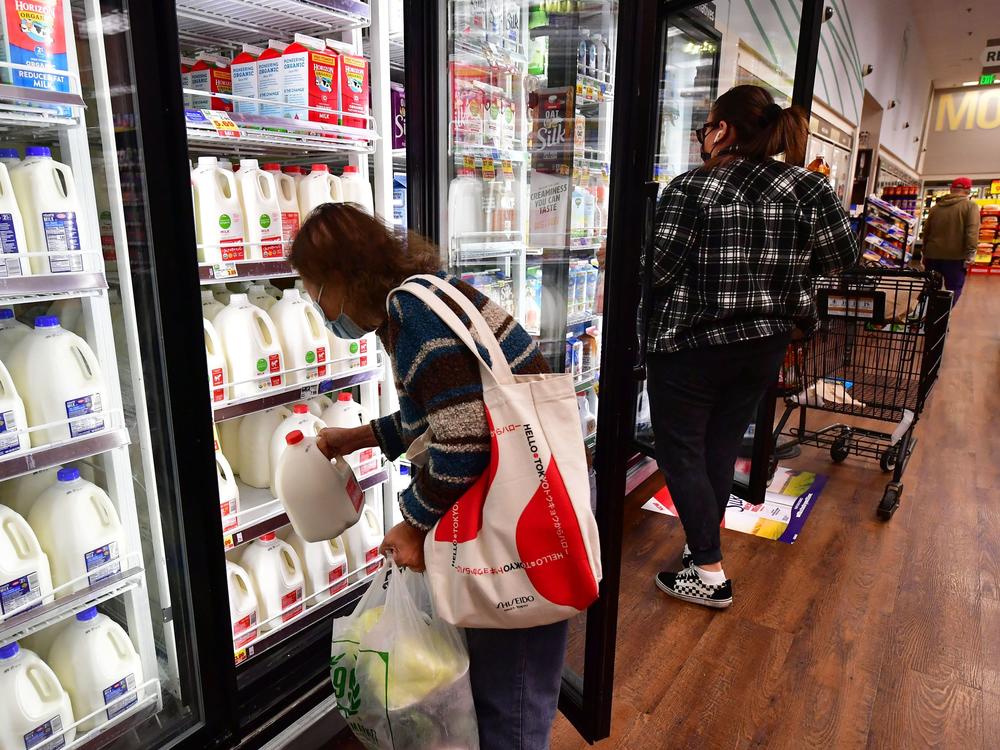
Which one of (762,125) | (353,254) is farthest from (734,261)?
(353,254)

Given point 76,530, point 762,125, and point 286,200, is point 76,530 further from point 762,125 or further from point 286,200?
point 762,125

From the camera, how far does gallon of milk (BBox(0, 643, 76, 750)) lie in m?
1.47

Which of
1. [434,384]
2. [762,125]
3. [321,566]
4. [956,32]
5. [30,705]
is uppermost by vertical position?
[956,32]

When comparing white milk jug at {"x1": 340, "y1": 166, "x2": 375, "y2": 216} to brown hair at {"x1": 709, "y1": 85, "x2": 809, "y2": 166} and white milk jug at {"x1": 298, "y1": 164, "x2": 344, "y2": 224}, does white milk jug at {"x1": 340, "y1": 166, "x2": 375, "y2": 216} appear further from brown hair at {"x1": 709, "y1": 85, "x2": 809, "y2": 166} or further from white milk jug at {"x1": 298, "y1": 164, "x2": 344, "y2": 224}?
brown hair at {"x1": 709, "y1": 85, "x2": 809, "y2": 166}

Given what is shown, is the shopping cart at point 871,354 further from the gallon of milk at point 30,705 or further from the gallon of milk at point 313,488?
the gallon of milk at point 30,705

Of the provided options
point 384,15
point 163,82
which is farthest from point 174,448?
point 384,15

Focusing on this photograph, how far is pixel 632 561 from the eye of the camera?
3008mm

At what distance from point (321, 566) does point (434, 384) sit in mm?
1409

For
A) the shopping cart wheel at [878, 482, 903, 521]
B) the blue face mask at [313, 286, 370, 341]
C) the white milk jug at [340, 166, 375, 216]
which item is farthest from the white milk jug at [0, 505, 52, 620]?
the shopping cart wheel at [878, 482, 903, 521]

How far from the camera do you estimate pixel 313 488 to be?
1.52 meters

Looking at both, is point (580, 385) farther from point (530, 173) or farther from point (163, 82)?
point (163, 82)

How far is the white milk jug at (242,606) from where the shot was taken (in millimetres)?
2027

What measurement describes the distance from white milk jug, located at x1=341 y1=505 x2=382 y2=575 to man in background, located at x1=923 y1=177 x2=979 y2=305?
8779mm

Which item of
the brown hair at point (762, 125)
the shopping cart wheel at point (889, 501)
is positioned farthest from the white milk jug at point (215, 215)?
Answer: the shopping cart wheel at point (889, 501)
